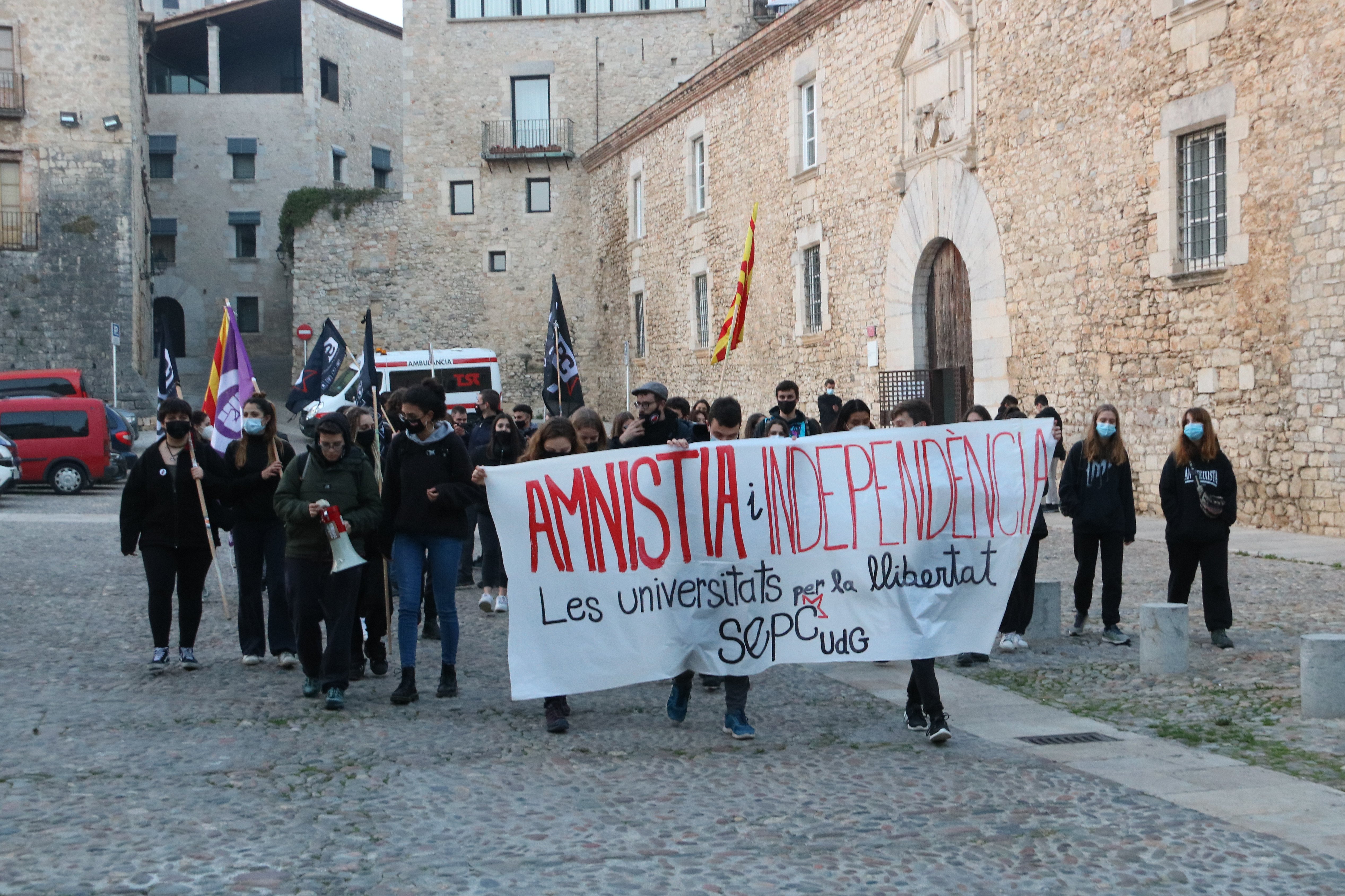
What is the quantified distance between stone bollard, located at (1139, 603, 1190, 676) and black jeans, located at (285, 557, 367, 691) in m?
4.59

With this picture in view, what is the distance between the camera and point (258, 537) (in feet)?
29.7

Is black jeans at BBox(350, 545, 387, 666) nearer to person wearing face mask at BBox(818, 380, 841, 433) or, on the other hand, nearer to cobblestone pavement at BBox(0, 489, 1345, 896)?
cobblestone pavement at BBox(0, 489, 1345, 896)

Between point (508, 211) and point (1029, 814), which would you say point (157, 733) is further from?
point (508, 211)

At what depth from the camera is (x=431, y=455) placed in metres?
7.95

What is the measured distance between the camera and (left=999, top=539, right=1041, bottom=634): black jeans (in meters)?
9.32

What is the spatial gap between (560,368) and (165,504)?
37.7ft

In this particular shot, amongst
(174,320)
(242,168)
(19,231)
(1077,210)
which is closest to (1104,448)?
(1077,210)

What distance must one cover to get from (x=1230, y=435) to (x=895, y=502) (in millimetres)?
10108

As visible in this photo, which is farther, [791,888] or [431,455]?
[431,455]

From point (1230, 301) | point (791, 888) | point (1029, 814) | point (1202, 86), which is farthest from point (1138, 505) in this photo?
point (791, 888)

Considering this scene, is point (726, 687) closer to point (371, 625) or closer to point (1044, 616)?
point (371, 625)

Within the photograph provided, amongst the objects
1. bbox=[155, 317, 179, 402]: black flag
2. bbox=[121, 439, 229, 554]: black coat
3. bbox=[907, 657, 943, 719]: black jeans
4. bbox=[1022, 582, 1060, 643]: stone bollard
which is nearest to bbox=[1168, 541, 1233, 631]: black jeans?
bbox=[1022, 582, 1060, 643]: stone bollard

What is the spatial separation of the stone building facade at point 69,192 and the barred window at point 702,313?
50.9 ft

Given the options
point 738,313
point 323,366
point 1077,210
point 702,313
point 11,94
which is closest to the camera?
point 738,313
